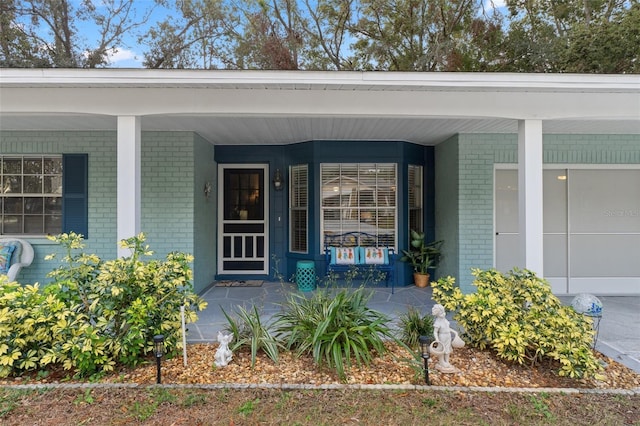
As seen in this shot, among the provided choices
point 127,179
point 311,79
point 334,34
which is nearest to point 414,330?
point 311,79

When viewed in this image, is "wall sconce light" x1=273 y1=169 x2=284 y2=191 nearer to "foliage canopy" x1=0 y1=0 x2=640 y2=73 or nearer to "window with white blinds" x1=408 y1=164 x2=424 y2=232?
"window with white blinds" x1=408 y1=164 x2=424 y2=232

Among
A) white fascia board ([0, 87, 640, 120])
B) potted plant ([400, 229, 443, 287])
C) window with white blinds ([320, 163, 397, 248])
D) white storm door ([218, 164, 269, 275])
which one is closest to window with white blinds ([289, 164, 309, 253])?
window with white blinds ([320, 163, 397, 248])

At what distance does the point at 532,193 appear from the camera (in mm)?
3586

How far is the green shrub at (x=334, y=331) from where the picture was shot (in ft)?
9.04

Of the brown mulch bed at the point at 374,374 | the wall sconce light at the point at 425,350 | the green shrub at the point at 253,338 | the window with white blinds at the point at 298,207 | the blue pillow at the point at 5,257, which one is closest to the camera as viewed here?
the wall sconce light at the point at 425,350

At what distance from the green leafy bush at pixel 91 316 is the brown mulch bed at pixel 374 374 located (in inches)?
6.1

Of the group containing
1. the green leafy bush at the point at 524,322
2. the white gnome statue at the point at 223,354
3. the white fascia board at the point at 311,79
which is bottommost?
the white gnome statue at the point at 223,354

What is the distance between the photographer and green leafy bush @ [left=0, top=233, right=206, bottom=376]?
258 centimetres

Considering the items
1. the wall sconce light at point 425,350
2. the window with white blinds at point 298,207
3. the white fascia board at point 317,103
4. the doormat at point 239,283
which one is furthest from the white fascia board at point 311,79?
the doormat at point 239,283

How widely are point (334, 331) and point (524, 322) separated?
1527 mm

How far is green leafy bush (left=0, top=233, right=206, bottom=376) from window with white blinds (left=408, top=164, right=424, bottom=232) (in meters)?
3.99

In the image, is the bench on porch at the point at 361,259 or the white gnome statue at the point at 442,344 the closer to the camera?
the white gnome statue at the point at 442,344

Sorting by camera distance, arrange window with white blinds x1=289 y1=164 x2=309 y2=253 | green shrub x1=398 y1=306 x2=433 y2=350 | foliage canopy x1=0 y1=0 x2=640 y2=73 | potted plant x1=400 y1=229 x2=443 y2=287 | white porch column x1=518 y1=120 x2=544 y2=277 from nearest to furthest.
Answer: green shrub x1=398 y1=306 x2=433 y2=350, white porch column x1=518 y1=120 x2=544 y2=277, potted plant x1=400 y1=229 x2=443 y2=287, window with white blinds x1=289 y1=164 x2=309 y2=253, foliage canopy x1=0 y1=0 x2=640 y2=73

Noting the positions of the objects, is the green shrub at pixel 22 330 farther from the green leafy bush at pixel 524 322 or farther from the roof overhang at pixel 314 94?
the green leafy bush at pixel 524 322
